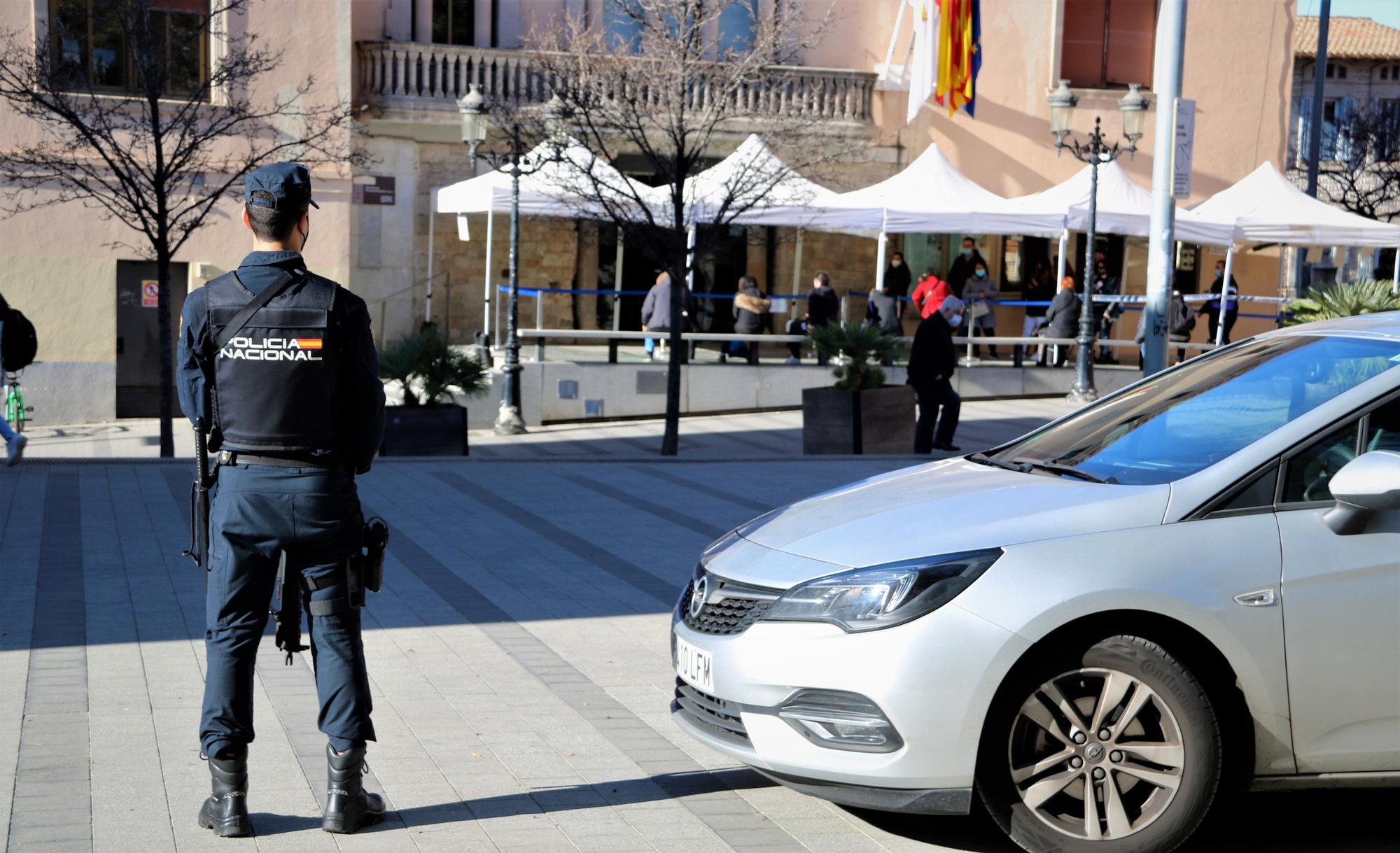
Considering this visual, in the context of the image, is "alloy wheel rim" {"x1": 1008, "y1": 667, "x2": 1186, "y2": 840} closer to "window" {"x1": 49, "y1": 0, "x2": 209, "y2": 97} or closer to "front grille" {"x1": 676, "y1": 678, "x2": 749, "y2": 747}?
"front grille" {"x1": 676, "y1": 678, "x2": 749, "y2": 747}

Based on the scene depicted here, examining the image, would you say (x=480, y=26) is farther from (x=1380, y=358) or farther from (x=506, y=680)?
(x=1380, y=358)

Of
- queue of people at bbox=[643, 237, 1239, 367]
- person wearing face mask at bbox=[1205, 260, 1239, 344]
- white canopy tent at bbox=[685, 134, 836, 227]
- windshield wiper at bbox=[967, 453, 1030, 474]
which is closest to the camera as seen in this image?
windshield wiper at bbox=[967, 453, 1030, 474]

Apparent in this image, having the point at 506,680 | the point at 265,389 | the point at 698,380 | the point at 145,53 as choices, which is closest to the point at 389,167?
the point at 698,380

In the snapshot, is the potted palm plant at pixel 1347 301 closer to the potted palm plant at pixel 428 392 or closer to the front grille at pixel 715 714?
the potted palm plant at pixel 428 392

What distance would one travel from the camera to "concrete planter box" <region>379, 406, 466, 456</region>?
15.3 meters

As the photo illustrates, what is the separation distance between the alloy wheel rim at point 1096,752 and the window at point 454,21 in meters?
26.5

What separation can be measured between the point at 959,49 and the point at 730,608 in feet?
81.1

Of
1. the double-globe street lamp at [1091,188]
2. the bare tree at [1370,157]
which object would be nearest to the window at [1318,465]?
the double-globe street lamp at [1091,188]

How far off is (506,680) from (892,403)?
10.6 meters

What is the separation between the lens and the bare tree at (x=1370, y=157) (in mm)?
38531

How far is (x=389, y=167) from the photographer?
2825 cm

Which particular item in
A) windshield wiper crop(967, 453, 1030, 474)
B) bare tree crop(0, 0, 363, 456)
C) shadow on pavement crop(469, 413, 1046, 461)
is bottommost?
shadow on pavement crop(469, 413, 1046, 461)

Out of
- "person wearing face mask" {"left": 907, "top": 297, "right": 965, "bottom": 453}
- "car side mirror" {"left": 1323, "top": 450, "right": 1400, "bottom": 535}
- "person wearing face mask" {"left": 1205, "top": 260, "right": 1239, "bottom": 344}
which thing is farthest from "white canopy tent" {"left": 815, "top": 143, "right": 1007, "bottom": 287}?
"car side mirror" {"left": 1323, "top": 450, "right": 1400, "bottom": 535}

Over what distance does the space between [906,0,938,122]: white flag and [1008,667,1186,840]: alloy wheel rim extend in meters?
25.2
